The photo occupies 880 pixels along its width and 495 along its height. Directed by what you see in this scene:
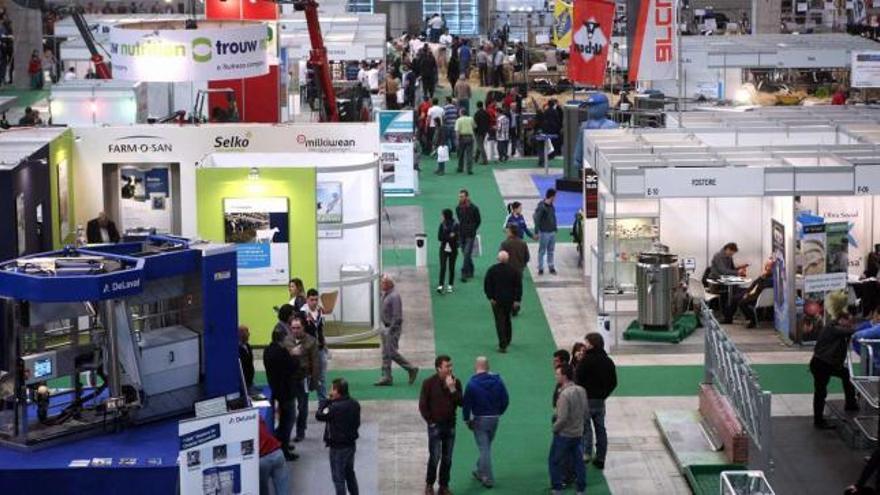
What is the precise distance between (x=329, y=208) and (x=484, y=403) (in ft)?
19.9

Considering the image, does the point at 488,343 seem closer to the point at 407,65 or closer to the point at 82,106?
the point at 82,106

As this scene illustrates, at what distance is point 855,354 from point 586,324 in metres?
5.14

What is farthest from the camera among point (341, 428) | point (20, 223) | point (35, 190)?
point (35, 190)

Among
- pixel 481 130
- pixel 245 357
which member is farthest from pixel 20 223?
pixel 481 130

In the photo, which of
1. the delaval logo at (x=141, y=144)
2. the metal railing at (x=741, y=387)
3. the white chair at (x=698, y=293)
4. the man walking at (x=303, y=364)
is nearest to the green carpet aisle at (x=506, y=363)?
the metal railing at (x=741, y=387)

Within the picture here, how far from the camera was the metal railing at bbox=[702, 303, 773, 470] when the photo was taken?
1480cm

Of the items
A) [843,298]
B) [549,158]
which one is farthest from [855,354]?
[549,158]

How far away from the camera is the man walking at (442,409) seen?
1527 cm

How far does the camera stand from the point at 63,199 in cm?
2289

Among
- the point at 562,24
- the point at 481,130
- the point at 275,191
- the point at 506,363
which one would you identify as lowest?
the point at 506,363

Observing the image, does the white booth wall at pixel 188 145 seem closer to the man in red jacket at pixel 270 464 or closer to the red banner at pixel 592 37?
the red banner at pixel 592 37

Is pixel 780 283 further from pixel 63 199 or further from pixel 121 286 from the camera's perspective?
pixel 121 286

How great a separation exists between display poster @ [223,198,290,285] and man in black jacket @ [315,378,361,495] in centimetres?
587

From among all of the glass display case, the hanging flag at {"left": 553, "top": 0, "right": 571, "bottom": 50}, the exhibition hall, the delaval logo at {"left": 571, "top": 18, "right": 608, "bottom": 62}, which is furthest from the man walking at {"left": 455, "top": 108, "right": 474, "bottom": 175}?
the glass display case
